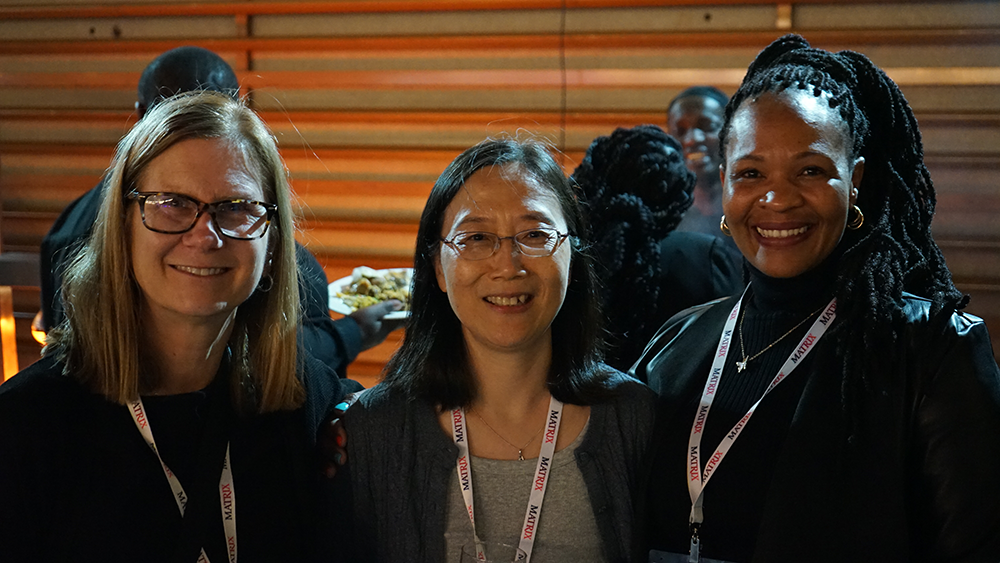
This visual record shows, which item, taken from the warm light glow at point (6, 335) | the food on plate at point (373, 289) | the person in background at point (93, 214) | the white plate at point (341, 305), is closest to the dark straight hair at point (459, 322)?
the person in background at point (93, 214)

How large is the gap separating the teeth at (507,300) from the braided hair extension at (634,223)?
0.96 meters

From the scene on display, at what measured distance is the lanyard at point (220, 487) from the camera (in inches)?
71.9

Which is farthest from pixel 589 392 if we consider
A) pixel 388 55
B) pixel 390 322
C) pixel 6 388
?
pixel 388 55

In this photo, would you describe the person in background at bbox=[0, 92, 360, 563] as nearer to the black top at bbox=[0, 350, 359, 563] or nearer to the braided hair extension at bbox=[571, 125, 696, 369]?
the black top at bbox=[0, 350, 359, 563]

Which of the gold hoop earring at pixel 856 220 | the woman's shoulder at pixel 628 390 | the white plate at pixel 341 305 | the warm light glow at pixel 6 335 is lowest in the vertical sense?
the warm light glow at pixel 6 335

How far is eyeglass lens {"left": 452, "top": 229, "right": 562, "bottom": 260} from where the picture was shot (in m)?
1.95

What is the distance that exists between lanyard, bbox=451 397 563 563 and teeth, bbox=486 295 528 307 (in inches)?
10.9

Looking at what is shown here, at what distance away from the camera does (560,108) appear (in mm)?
5031

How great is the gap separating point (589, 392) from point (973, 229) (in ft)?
11.5

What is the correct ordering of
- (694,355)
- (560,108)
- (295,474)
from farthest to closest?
1. (560,108)
2. (694,355)
3. (295,474)

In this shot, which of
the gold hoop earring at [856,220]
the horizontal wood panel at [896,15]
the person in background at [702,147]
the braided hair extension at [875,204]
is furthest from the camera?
the horizontal wood panel at [896,15]

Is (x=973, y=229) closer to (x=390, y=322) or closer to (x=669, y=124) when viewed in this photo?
(x=669, y=124)

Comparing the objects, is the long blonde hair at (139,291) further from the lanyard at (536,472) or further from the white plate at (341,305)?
the white plate at (341,305)

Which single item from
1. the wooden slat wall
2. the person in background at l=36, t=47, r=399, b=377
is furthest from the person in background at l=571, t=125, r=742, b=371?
the wooden slat wall
